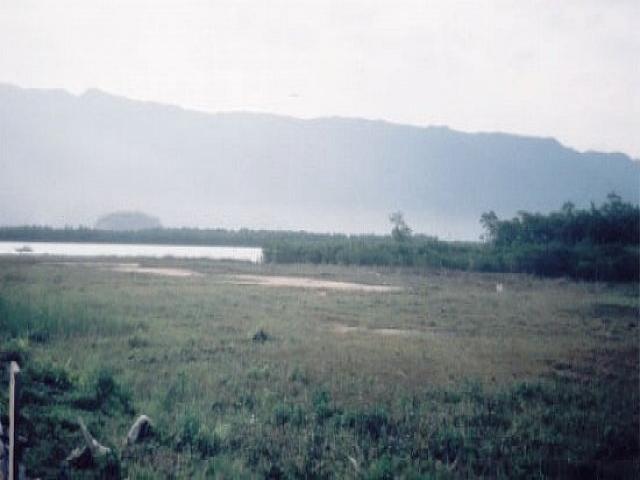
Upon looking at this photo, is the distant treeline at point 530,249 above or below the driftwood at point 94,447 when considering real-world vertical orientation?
above

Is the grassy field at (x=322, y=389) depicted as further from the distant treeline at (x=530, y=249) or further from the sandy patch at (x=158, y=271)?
the distant treeline at (x=530, y=249)

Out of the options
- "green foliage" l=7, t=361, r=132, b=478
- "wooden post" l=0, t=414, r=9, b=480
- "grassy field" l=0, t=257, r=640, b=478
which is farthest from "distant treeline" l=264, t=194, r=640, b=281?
"wooden post" l=0, t=414, r=9, b=480

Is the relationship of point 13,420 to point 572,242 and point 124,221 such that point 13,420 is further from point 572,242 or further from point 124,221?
point 124,221

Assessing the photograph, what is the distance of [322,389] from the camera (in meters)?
11.3

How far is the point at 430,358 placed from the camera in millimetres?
14875

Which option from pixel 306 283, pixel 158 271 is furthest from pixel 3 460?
pixel 158 271

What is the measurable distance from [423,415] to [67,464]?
5.65 metres

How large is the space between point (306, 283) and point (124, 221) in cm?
12609

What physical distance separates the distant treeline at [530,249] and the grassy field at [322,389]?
90.3ft

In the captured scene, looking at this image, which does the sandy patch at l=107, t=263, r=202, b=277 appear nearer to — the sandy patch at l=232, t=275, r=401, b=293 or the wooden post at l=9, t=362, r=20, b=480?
the sandy patch at l=232, t=275, r=401, b=293

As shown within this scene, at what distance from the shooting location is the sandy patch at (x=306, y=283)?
118 ft

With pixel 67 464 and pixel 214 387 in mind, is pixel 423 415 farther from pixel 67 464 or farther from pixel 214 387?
pixel 67 464

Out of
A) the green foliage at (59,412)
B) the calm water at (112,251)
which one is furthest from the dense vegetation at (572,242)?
the green foliage at (59,412)

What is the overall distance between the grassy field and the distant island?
133 m
